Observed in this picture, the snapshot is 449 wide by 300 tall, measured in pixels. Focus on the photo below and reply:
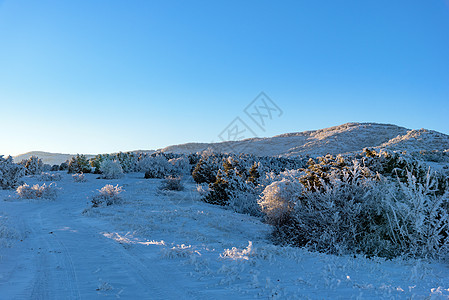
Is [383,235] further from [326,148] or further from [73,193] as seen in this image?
[326,148]

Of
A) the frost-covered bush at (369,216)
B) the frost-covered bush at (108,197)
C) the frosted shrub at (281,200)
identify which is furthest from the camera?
the frost-covered bush at (108,197)

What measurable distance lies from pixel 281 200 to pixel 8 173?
1606 cm

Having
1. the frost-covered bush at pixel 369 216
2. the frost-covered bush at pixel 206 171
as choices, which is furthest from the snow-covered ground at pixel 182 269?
the frost-covered bush at pixel 206 171

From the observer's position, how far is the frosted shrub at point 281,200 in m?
7.82

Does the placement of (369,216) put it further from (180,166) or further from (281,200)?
(180,166)

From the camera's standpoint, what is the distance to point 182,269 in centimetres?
447

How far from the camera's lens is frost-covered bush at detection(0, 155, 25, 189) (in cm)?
1677

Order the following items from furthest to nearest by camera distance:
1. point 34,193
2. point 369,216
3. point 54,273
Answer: point 34,193, point 369,216, point 54,273

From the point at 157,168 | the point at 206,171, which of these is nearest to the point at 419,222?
the point at 206,171

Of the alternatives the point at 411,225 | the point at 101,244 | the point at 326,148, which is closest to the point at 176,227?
the point at 101,244

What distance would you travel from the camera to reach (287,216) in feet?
25.6

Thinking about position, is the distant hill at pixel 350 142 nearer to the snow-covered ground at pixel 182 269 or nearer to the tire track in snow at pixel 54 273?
the snow-covered ground at pixel 182 269

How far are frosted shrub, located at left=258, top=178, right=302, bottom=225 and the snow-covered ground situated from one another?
647 mm

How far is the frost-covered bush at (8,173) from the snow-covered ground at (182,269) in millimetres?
11225
